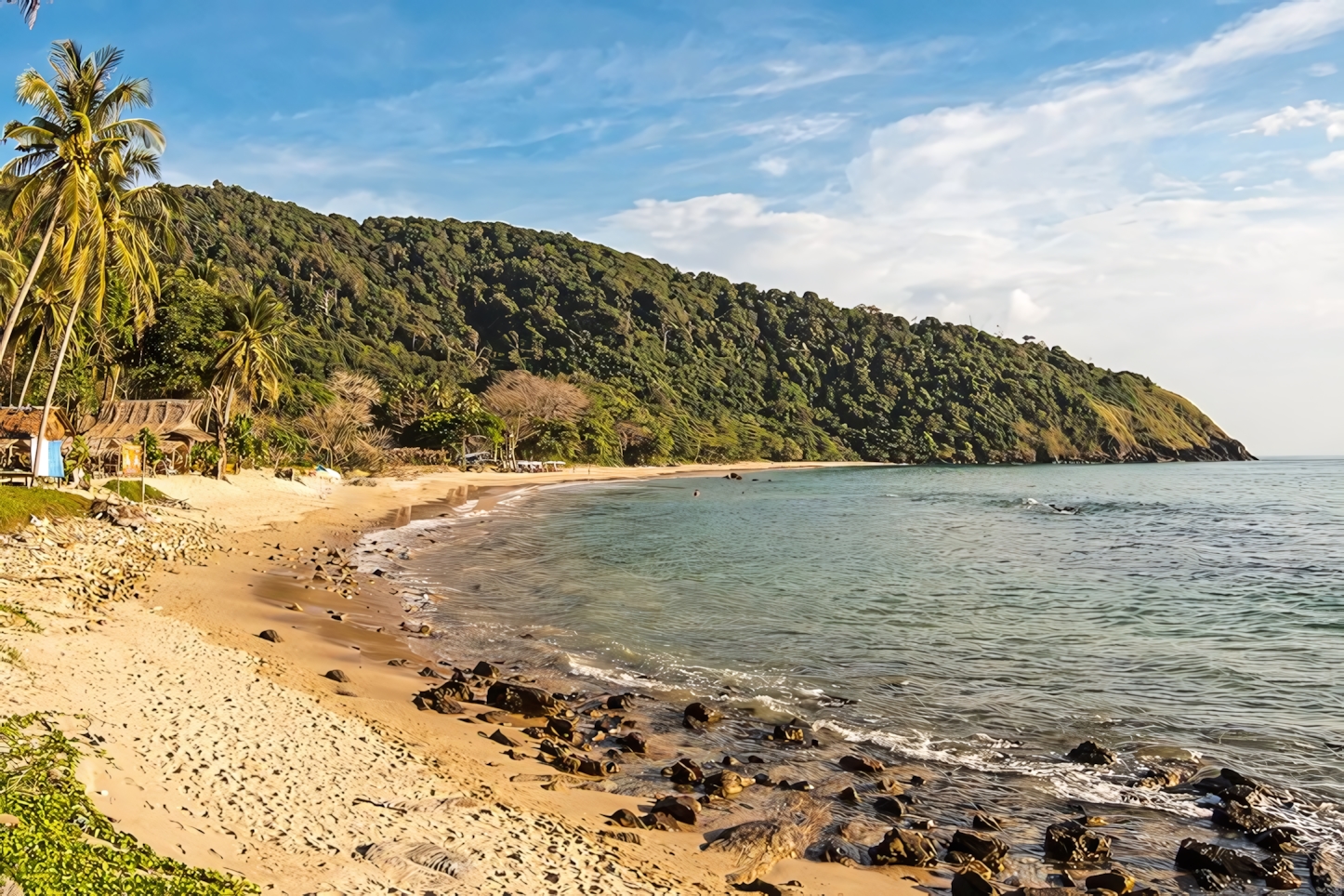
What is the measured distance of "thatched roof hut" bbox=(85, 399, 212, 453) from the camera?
1350 inches

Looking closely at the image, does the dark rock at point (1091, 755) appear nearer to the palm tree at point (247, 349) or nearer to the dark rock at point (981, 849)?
the dark rock at point (981, 849)

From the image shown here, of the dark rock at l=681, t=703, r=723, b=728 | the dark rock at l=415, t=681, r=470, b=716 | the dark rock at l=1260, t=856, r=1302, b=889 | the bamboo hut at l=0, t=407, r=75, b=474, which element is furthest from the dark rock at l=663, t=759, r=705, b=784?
the bamboo hut at l=0, t=407, r=75, b=474

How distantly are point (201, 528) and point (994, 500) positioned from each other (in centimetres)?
4450

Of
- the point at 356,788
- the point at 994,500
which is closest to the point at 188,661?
the point at 356,788

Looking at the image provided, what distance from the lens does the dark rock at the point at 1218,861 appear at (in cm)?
668

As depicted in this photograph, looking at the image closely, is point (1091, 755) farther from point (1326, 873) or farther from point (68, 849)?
point (68, 849)

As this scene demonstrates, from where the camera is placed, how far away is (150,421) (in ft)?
117

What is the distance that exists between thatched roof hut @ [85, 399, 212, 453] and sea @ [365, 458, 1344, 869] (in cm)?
1155

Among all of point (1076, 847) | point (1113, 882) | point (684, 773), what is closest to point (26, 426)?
point (684, 773)

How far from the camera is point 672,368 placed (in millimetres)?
133125

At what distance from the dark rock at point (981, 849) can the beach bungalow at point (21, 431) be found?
30.1 metres

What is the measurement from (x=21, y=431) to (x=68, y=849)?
31.5m

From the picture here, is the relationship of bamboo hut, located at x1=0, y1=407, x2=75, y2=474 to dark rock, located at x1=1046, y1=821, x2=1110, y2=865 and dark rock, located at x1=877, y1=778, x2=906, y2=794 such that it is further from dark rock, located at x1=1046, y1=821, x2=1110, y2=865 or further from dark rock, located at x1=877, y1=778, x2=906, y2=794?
dark rock, located at x1=1046, y1=821, x2=1110, y2=865

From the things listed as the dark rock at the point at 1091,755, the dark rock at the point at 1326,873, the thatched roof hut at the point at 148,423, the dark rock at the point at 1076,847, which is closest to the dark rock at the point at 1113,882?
the dark rock at the point at 1076,847
